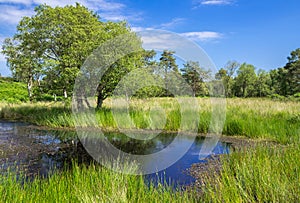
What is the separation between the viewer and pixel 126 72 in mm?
10969

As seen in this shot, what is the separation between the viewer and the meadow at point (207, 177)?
3.10 m

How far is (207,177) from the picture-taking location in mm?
4656

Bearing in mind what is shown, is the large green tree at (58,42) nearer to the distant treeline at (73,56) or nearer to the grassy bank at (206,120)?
the distant treeline at (73,56)

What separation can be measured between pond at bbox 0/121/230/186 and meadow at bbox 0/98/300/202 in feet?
2.39

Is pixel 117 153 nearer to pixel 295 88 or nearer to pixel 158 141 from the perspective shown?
pixel 158 141

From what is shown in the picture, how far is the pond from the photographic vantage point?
5.20 m

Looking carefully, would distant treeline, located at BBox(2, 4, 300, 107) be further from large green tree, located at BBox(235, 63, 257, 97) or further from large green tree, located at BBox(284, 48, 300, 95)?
large green tree, located at BBox(235, 63, 257, 97)

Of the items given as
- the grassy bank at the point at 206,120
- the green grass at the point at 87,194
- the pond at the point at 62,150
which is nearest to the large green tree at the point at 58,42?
the grassy bank at the point at 206,120

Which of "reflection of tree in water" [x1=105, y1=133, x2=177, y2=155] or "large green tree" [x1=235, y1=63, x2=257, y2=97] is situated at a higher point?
"large green tree" [x1=235, y1=63, x2=257, y2=97]

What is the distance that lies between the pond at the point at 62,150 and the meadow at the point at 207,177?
2.39 feet

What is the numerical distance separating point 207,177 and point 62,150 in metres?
4.31

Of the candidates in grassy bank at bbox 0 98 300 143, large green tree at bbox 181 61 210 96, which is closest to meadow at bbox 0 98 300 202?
grassy bank at bbox 0 98 300 143

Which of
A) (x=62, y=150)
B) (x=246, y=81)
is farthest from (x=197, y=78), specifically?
(x=246, y=81)

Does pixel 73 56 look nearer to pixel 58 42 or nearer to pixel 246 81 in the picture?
pixel 58 42
